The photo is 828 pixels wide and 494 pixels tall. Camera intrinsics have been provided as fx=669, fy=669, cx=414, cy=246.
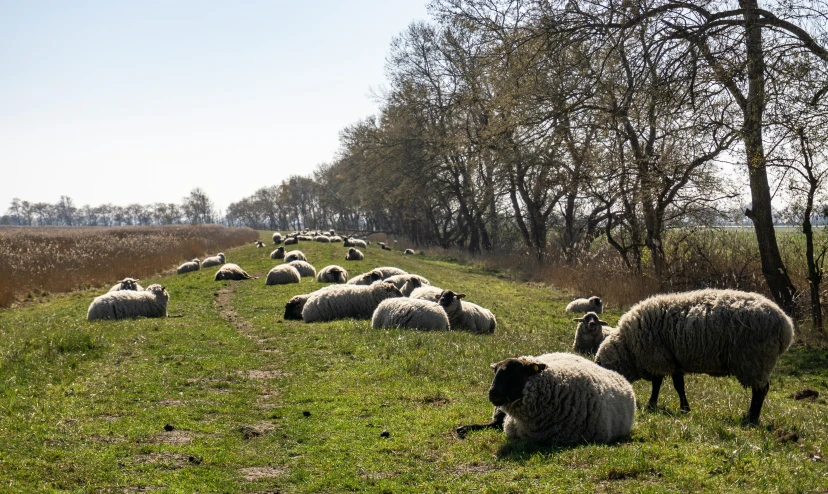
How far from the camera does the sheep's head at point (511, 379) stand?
707 centimetres

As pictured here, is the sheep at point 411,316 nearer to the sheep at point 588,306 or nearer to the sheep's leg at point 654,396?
the sheep's leg at point 654,396

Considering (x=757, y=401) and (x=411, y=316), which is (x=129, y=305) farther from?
(x=757, y=401)

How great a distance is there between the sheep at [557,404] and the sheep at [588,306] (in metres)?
13.1

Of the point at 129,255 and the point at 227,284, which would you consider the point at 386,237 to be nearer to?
the point at 129,255

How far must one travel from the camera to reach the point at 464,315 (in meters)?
16.0

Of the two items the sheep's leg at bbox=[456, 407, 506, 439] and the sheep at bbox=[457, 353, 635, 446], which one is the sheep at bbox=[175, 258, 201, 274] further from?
the sheep at bbox=[457, 353, 635, 446]

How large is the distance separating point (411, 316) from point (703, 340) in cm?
736

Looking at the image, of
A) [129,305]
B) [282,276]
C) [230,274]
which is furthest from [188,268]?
[129,305]

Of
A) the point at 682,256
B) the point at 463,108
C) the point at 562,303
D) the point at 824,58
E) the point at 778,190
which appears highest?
the point at 463,108

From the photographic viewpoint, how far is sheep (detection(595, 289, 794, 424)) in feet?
27.2

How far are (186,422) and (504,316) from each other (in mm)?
12437

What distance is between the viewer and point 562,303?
2434 centimetres

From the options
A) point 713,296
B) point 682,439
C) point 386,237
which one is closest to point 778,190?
point 713,296

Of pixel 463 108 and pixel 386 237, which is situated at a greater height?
pixel 463 108
